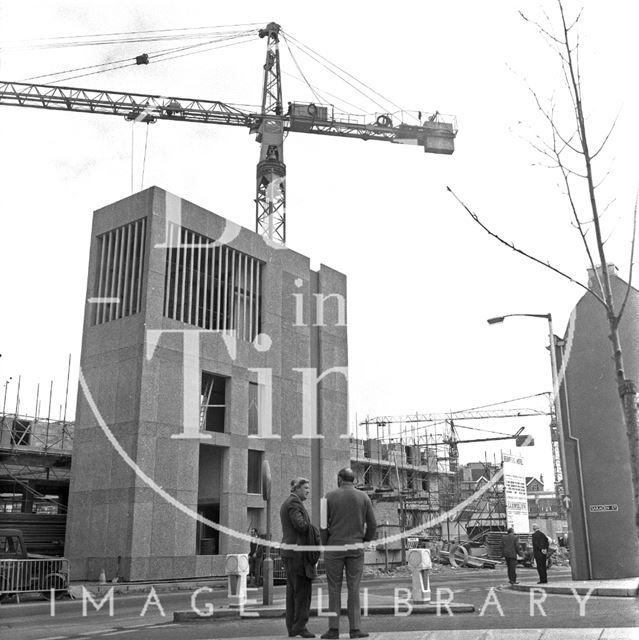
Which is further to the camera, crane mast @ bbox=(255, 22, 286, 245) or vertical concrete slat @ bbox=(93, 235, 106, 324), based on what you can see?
crane mast @ bbox=(255, 22, 286, 245)

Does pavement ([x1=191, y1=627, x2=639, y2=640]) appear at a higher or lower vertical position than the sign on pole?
lower

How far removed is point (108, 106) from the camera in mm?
54719

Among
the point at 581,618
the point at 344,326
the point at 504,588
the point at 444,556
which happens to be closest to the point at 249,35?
the point at 344,326

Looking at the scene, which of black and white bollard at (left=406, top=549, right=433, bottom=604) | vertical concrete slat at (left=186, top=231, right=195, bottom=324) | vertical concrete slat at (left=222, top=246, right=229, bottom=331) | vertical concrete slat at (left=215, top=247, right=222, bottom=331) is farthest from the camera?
vertical concrete slat at (left=222, top=246, right=229, bottom=331)

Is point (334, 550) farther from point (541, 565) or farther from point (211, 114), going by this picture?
point (211, 114)

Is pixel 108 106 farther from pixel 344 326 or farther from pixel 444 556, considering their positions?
pixel 444 556

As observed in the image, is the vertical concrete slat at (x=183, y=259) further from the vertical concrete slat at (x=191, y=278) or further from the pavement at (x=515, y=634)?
the pavement at (x=515, y=634)

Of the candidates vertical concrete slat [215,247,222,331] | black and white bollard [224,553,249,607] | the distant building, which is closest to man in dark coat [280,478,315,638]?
black and white bollard [224,553,249,607]

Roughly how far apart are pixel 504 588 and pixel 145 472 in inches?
505

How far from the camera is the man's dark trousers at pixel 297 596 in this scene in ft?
29.3

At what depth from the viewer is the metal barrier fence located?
19031 millimetres

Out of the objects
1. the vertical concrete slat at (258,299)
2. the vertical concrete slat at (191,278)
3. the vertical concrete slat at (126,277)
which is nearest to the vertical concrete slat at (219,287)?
the vertical concrete slat at (191,278)

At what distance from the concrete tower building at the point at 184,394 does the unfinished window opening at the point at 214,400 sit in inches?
2.2

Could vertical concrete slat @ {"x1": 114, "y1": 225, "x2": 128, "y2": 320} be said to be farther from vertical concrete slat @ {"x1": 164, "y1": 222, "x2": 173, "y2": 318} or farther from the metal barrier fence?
the metal barrier fence
